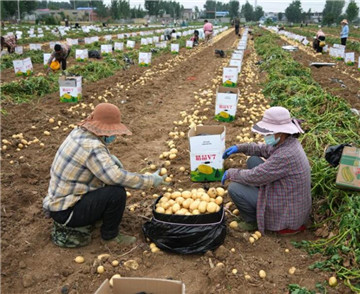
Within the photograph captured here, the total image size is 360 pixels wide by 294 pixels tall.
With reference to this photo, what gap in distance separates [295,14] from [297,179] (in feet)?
295

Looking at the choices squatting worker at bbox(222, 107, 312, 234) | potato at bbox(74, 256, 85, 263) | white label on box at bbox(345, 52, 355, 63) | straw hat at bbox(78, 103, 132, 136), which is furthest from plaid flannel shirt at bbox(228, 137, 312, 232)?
white label on box at bbox(345, 52, 355, 63)

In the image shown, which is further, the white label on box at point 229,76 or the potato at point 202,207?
the white label on box at point 229,76

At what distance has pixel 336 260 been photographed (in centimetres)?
286

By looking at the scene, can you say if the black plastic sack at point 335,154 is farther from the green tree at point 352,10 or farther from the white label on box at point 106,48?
the green tree at point 352,10

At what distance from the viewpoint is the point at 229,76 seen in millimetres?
8391

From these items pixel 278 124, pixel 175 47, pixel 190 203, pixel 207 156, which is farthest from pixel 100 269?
pixel 175 47

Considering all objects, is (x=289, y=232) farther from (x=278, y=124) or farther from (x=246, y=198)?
(x=278, y=124)

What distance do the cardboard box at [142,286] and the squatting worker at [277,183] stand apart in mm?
1283

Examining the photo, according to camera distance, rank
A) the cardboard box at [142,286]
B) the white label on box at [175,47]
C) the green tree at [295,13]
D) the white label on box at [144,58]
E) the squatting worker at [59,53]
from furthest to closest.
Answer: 1. the green tree at [295,13]
2. the white label on box at [175,47]
3. the white label on box at [144,58]
4. the squatting worker at [59,53]
5. the cardboard box at [142,286]

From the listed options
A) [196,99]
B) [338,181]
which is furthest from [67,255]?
[196,99]

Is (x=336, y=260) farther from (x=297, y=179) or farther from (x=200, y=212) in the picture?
(x=200, y=212)

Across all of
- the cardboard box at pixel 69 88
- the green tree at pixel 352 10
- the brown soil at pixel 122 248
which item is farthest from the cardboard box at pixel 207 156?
the green tree at pixel 352 10

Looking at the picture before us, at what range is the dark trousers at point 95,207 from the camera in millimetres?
2955

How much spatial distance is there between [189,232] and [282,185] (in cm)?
93
